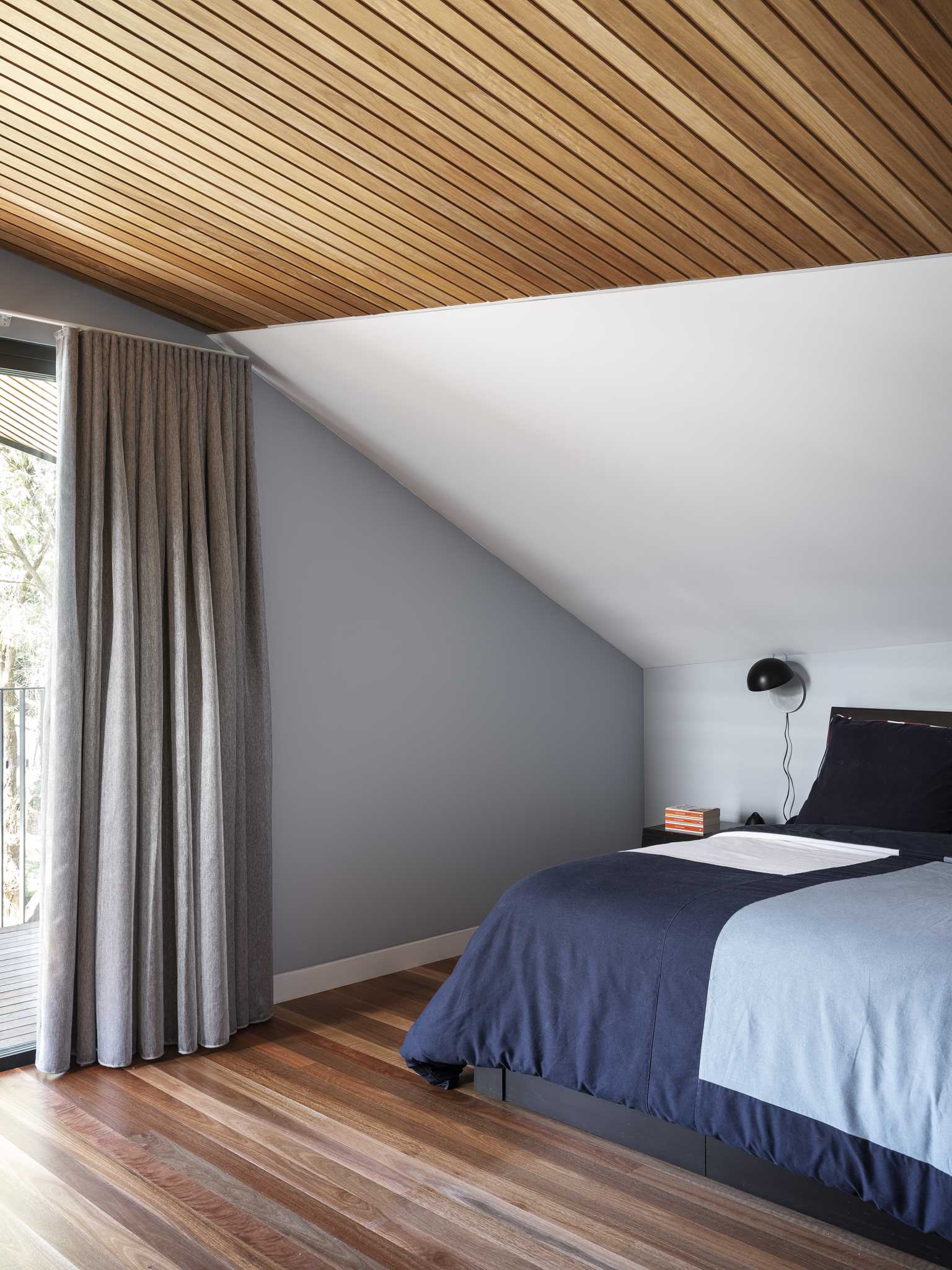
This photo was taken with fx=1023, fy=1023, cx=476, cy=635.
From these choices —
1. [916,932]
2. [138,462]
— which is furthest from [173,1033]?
[916,932]

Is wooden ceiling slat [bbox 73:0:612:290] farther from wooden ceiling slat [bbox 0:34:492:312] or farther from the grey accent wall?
the grey accent wall

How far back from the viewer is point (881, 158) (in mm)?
2016

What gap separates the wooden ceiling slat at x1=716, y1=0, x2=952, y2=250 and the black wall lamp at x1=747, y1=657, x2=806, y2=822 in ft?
8.27

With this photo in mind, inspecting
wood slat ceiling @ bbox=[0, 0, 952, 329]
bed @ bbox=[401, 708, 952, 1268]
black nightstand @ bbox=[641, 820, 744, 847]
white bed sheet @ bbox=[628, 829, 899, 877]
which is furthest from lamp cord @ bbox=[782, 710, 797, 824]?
wood slat ceiling @ bbox=[0, 0, 952, 329]

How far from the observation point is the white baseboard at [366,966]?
378cm

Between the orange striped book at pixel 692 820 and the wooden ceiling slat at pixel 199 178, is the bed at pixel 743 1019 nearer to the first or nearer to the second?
the orange striped book at pixel 692 820

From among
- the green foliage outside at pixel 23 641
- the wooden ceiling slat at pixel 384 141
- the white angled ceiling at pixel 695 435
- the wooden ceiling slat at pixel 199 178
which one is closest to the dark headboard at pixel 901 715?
the white angled ceiling at pixel 695 435

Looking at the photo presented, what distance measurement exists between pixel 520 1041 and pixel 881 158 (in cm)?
220

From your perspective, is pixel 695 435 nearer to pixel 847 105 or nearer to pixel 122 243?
pixel 847 105

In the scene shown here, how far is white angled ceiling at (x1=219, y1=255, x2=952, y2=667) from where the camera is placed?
8.88 ft

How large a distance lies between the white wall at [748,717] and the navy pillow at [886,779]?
35cm

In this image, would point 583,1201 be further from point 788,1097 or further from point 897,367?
point 897,367

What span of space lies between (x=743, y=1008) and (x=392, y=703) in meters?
2.21

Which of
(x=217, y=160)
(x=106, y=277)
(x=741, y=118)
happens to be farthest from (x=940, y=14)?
(x=106, y=277)
